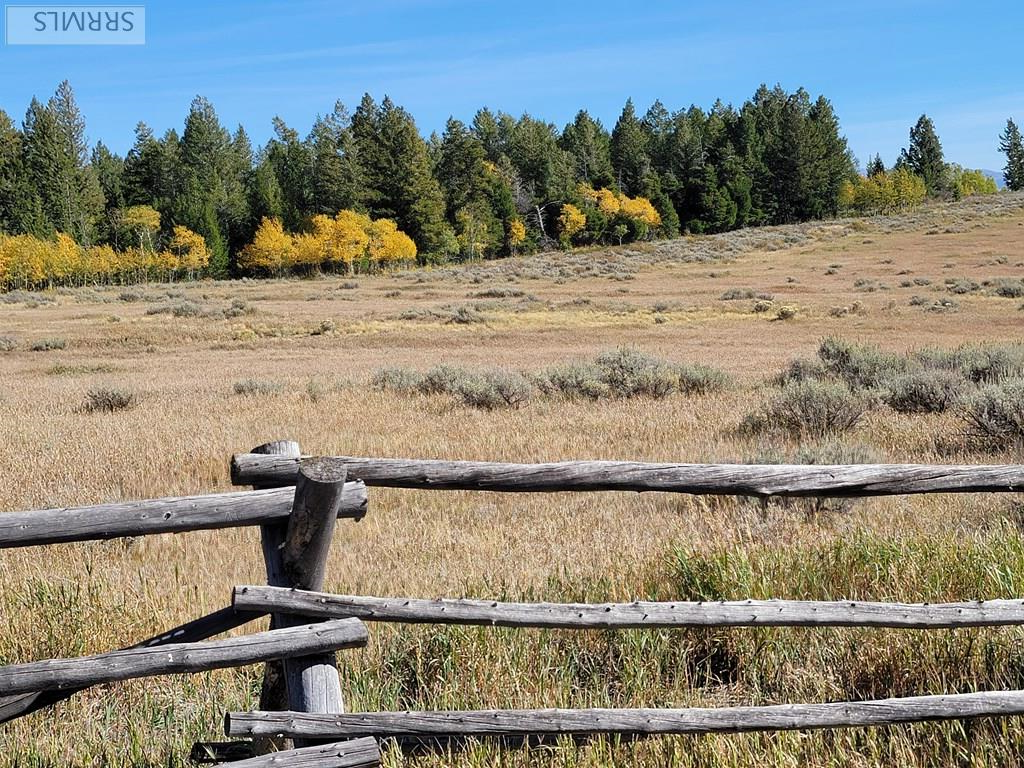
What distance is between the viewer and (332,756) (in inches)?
128

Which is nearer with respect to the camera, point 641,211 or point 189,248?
point 189,248

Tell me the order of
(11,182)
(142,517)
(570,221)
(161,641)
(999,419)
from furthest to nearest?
1. (570,221)
2. (11,182)
3. (999,419)
4. (161,641)
5. (142,517)

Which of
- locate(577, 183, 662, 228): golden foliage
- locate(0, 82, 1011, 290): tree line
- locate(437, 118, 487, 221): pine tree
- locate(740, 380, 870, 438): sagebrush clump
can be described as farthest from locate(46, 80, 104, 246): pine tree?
locate(740, 380, 870, 438): sagebrush clump

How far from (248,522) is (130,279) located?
3343 inches

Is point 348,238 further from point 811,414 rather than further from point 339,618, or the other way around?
A: point 339,618

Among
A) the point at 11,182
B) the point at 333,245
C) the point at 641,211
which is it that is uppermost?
the point at 11,182

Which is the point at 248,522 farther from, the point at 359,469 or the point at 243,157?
the point at 243,157

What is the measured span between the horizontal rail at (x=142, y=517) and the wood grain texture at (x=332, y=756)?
0.85 metres

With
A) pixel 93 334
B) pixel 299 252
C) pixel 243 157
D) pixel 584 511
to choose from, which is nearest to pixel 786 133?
pixel 299 252

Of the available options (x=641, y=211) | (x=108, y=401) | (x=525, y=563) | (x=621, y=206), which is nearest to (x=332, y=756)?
(x=525, y=563)

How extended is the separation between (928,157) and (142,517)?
12492 cm

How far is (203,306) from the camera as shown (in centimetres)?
4472

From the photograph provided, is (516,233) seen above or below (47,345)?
above

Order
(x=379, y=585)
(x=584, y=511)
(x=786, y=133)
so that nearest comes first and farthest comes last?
(x=379, y=585), (x=584, y=511), (x=786, y=133)
